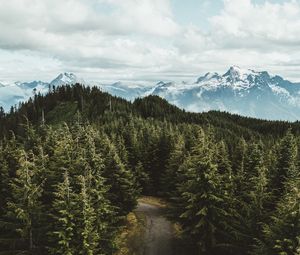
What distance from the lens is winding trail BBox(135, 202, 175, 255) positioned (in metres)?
44.3

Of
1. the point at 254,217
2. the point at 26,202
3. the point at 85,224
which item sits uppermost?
the point at 26,202

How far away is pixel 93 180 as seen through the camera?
→ 1526 inches

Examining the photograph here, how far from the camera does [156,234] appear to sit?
161 feet

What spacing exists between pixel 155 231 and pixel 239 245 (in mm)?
16930

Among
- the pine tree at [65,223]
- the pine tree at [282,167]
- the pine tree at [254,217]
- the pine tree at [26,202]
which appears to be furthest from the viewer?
the pine tree at [282,167]

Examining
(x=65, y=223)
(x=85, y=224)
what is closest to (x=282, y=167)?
(x=85, y=224)

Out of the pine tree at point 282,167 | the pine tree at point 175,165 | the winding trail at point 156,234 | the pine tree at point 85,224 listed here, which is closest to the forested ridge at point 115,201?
the pine tree at point 85,224

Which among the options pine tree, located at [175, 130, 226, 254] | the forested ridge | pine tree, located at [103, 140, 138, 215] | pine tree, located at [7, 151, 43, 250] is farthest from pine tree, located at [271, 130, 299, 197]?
pine tree, located at [7, 151, 43, 250]

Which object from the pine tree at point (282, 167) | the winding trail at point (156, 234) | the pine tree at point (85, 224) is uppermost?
the pine tree at point (282, 167)

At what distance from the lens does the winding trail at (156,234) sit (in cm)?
4431

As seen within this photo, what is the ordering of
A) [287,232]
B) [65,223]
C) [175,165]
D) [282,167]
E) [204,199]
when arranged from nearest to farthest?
1. [287,232]
2. [65,223]
3. [204,199]
4. [282,167]
5. [175,165]

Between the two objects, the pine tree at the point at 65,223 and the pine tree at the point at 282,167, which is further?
the pine tree at the point at 282,167

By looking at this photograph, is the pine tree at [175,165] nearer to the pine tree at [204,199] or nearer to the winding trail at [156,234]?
the winding trail at [156,234]

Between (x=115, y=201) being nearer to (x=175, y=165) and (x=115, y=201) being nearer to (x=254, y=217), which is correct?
(x=175, y=165)
